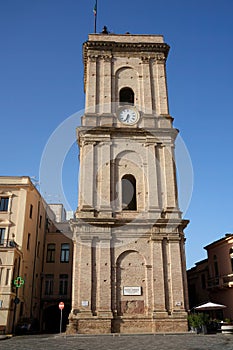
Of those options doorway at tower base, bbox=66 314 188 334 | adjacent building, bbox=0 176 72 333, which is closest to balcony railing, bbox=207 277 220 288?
doorway at tower base, bbox=66 314 188 334

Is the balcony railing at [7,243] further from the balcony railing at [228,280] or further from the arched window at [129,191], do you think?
the balcony railing at [228,280]

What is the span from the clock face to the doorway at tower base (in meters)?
15.3

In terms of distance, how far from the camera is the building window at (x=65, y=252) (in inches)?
1581

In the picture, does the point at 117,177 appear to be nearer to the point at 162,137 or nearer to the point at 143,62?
the point at 162,137

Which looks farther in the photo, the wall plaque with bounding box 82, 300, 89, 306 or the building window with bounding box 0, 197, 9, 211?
the building window with bounding box 0, 197, 9, 211

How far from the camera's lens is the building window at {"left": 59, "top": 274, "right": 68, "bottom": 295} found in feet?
127

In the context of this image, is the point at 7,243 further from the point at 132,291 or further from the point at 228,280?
the point at 228,280

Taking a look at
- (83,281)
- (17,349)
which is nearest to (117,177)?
(83,281)

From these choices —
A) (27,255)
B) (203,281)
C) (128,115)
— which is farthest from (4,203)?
(203,281)

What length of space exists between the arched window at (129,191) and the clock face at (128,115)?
4791 millimetres

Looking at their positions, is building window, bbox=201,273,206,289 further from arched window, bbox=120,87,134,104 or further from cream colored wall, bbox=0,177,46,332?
arched window, bbox=120,87,134,104

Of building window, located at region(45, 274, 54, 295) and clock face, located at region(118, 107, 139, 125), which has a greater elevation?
clock face, located at region(118, 107, 139, 125)

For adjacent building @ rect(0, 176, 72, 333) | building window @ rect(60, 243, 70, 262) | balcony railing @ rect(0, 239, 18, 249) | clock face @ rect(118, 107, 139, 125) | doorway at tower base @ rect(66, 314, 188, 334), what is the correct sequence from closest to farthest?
doorway at tower base @ rect(66, 314, 188, 334) < adjacent building @ rect(0, 176, 72, 333) < clock face @ rect(118, 107, 139, 125) < balcony railing @ rect(0, 239, 18, 249) < building window @ rect(60, 243, 70, 262)

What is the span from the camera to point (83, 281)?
24.4 meters
